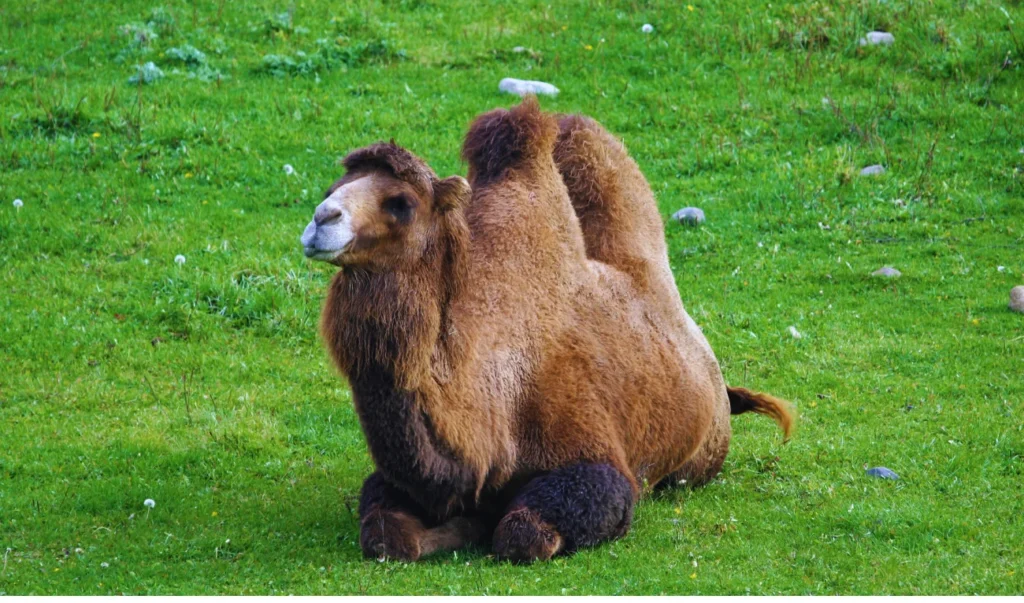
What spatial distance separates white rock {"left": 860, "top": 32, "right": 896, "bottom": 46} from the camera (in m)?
17.3

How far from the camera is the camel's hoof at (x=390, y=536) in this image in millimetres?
7051

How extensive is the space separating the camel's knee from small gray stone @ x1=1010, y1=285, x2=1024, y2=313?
6101 millimetres

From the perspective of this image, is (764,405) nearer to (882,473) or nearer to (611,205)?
(882,473)

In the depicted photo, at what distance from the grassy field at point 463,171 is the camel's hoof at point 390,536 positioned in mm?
128

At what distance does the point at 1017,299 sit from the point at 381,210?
7.54m

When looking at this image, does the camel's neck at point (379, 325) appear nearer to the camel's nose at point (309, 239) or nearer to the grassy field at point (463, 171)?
the camel's nose at point (309, 239)

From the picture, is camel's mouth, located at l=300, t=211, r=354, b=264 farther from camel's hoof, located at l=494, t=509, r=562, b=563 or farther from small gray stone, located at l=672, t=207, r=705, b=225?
small gray stone, located at l=672, t=207, r=705, b=225

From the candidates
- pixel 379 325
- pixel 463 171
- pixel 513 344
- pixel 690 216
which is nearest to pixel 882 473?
pixel 513 344

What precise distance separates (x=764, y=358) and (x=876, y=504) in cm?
329

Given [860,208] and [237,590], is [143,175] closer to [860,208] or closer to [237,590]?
[860,208]

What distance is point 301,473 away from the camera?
904cm

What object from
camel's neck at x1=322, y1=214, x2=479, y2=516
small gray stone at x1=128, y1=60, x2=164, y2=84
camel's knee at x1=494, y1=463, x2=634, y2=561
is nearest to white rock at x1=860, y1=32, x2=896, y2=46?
small gray stone at x1=128, y1=60, x2=164, y2=84

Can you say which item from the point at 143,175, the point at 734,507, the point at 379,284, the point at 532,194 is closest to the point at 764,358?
the point at 734,507

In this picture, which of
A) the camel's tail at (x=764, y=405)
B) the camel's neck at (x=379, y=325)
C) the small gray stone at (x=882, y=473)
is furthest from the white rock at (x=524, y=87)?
the camel's neck at (x=379, y=325)
